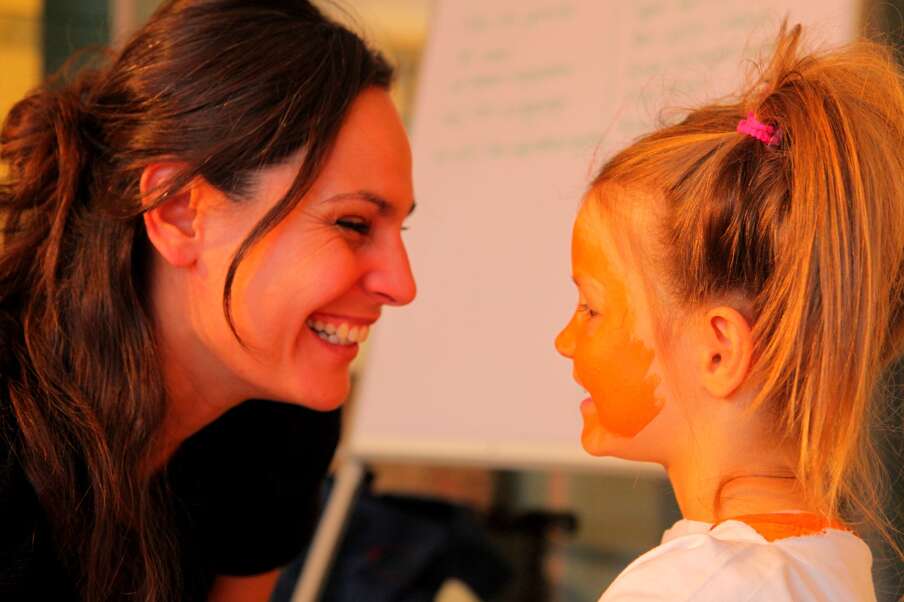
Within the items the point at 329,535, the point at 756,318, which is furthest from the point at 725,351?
the point at 329,535

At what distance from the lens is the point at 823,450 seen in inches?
39.4

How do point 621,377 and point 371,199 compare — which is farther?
point 371,199

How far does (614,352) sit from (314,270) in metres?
0.41

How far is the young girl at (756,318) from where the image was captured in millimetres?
973

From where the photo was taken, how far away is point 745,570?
0.91 metres

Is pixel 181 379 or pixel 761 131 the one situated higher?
pixel 761 131

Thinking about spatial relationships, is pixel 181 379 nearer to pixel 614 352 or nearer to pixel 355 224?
pixel 355 224

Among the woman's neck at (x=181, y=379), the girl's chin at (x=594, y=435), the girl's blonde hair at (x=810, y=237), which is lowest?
the woman's neck at (x=181, y=379)

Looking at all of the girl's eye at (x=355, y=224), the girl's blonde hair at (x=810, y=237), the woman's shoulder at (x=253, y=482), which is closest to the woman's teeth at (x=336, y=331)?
the girl's eye at (x=355, y=224)

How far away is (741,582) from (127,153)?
836 millimetres

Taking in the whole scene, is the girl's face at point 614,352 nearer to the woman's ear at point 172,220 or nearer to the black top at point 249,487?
the woman's ear at point 172,220

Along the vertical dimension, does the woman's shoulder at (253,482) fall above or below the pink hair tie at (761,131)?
below

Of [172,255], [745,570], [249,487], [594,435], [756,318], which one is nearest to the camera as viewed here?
[745,570]

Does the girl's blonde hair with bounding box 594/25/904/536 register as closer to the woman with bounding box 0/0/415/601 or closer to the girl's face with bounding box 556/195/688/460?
the girl's face with bounding box 556/195/688/460
